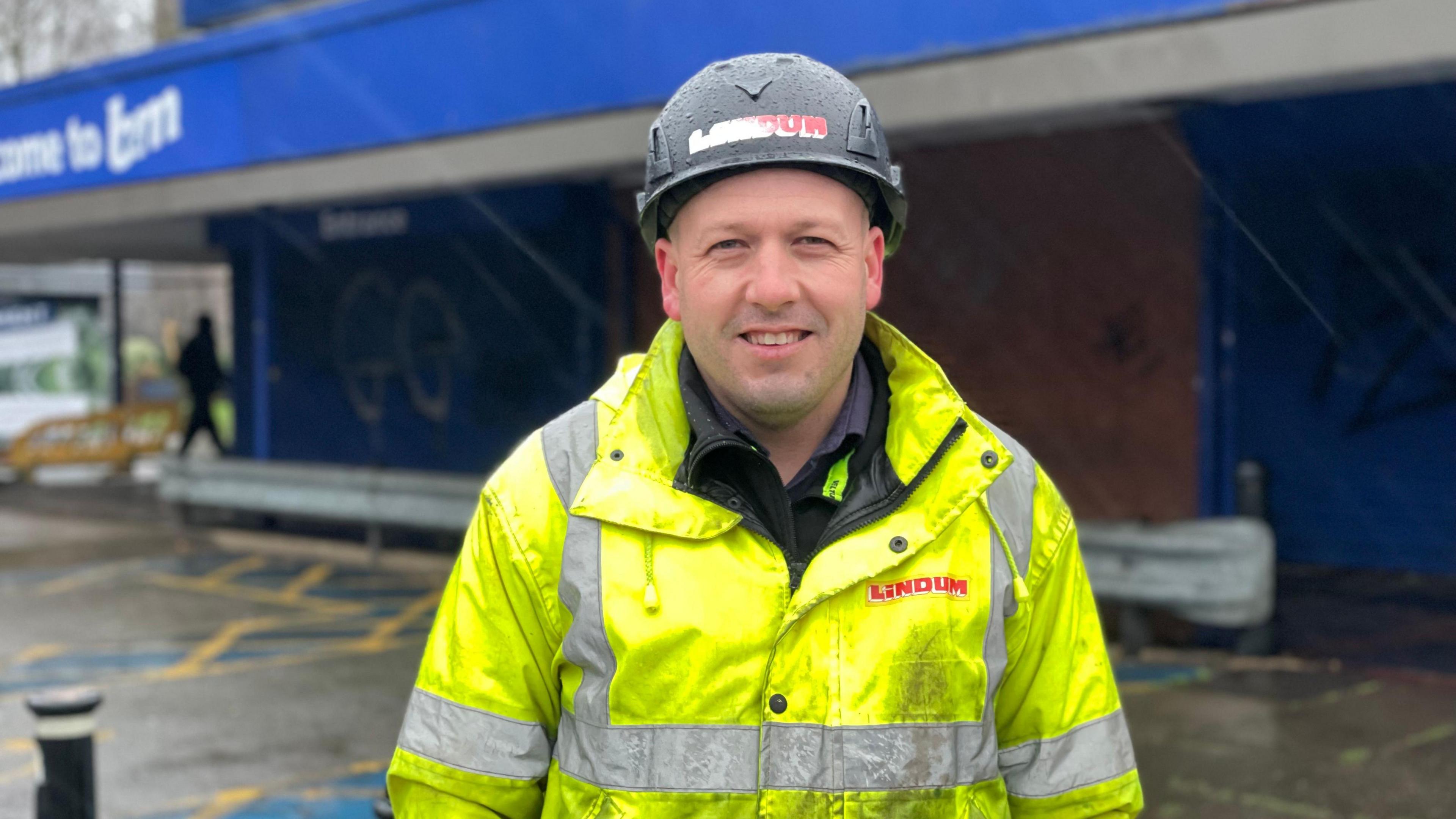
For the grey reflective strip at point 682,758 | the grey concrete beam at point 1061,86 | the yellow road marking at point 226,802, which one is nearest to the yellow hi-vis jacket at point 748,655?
the grey reflective strip at point 682,758

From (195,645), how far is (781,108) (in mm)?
7675

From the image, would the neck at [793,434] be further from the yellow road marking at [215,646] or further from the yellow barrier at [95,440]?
the yellow barrier at [95,440]

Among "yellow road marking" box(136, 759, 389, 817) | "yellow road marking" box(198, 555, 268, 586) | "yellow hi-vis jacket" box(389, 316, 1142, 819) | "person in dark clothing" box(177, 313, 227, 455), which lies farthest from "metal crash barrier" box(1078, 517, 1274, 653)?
"person in dark clothing" box(177, 313, 227, 455)

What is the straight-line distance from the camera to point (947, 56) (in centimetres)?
742

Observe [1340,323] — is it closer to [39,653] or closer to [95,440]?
[39,653]

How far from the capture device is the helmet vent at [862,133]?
1.99 meters

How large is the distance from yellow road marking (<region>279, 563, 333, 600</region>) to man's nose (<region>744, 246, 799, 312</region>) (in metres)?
9.07

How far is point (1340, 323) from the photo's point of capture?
9.55m

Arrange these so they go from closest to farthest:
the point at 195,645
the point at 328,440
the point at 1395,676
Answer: the point at 1395,676, the point at 195,645, the point at 328,440

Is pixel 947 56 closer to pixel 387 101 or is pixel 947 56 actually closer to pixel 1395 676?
pixel 1395 676

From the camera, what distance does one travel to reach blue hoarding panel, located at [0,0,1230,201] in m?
7.56

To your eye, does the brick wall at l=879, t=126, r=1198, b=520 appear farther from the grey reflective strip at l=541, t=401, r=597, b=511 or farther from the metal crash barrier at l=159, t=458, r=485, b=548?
the grey reflective strip at l=541, t=401, r=597, b=511

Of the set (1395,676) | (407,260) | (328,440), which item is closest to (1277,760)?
(1395,676)

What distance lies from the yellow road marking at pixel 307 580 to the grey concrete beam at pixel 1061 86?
2.86m
